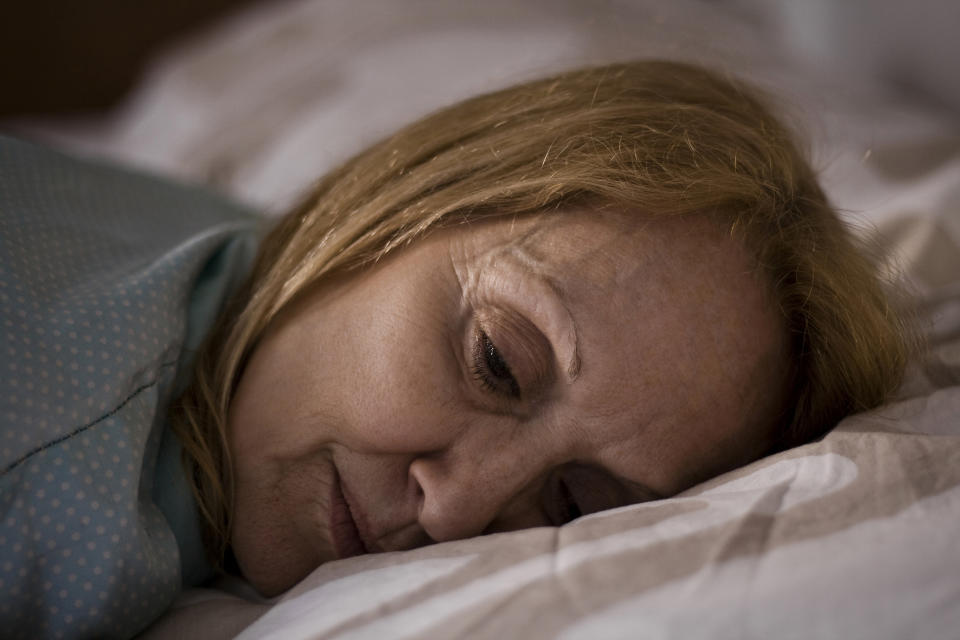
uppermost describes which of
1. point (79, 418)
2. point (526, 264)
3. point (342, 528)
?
point (526, 264)

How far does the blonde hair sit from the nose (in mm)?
196

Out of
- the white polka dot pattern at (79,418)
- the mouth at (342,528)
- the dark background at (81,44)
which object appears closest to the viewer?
the white polka dot pattern at (79,418)

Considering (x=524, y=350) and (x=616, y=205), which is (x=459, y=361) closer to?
(x=524, y=350)

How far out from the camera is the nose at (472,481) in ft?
2.25

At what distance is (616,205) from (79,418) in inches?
18.2

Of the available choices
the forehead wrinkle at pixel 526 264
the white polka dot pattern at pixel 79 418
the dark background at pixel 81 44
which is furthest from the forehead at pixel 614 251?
the dark background at pixel 81 44

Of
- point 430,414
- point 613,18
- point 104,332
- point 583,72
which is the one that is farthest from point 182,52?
point 430,414

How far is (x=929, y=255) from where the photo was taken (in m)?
1.03

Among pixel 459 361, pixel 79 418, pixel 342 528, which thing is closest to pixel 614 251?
pixel 459 361

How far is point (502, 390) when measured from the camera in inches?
28.1

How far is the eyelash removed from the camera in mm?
713

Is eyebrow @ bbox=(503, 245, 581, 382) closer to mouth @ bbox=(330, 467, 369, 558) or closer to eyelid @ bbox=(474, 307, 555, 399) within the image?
eyelid @ bbox=(474, 307, 555, 399)

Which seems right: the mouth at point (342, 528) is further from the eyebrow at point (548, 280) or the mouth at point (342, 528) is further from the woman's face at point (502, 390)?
the eyebrow at point (548, 280)

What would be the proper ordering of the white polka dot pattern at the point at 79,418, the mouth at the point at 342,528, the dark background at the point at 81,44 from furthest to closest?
the dark background at the point at 81,44 → the mouth at the point at 342,528 → the white polka dot pattern at the point at 79,418
